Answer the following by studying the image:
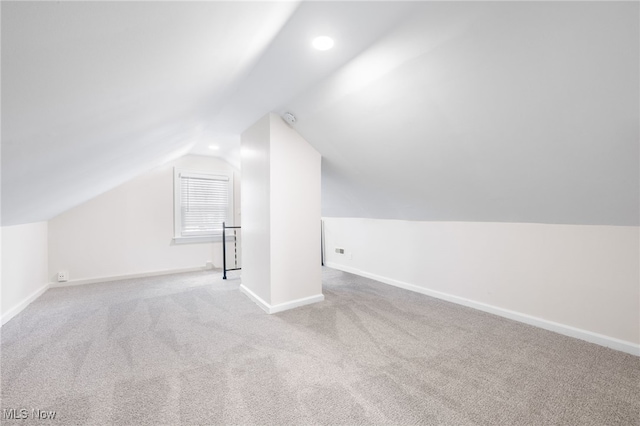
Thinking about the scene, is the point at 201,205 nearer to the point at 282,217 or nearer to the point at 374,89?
the point at 282,217

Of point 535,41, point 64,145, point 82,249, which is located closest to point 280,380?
point 64,145

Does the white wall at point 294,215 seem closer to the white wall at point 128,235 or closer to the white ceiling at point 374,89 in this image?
the white ceiling at point 374,89

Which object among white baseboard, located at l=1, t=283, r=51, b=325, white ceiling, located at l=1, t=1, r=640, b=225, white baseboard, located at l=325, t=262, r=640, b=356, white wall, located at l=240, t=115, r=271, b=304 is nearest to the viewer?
white ceiling, located at l=1, t=1, r=640, b=225

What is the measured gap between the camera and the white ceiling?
1.01m

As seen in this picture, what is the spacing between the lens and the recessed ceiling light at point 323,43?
176 cm

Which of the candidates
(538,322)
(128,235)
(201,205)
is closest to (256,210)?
(201,205)

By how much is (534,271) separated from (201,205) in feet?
17.2

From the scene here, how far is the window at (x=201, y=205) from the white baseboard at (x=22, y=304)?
6.06ft

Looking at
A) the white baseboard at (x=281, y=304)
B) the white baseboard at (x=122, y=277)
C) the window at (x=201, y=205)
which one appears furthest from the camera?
the window at (x=201, y=205)

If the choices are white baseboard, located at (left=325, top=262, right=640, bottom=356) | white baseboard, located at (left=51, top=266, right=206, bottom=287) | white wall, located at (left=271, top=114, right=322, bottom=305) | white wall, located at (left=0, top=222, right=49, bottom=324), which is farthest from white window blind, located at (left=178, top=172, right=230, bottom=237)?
white baseboard, located at (left=325, top=262, right=640, bottom=356)

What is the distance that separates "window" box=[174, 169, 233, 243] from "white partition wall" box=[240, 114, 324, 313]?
2.28 metres

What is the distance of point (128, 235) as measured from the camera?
473 centimetres

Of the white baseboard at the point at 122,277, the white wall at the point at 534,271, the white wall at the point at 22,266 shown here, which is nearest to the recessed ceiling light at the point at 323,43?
the white wall at the point at 534,271

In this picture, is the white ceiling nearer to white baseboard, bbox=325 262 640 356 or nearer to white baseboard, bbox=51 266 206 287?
white baseboard, bbox=325 262 640 356
